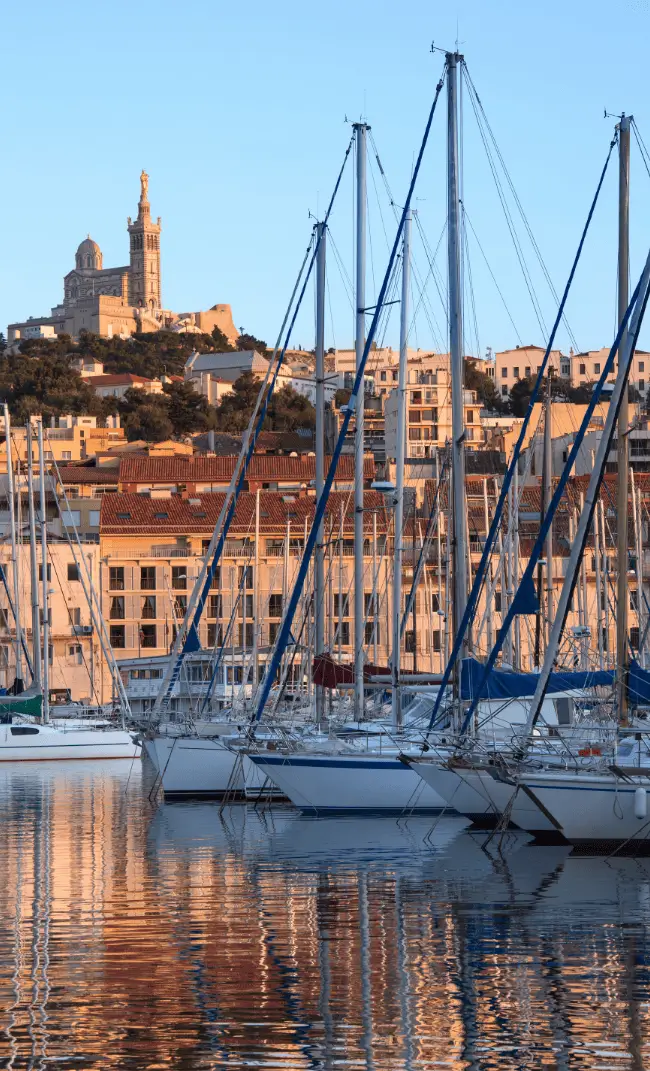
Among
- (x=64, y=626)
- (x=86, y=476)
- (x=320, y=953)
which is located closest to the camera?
(x=320, y=953)

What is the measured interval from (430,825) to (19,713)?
90.9ft

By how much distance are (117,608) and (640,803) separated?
58.2 m

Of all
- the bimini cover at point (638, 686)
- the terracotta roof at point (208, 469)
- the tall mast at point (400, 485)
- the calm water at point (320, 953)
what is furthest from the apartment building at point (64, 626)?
the bimini cover at point (638, 686)

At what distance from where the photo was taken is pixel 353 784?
95.8 feet

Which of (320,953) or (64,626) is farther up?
(320,953)

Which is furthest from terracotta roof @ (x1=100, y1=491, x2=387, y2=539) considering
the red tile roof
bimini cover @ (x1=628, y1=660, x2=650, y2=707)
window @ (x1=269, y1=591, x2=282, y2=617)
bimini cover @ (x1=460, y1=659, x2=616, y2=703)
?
bimini cover @ (x1=628, y1=660, x2=650, y2=707)

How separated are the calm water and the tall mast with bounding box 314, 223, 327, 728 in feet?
13.4

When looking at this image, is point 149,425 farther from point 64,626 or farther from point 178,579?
point 64,626

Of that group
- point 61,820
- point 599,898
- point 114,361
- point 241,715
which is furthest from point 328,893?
point 114,361

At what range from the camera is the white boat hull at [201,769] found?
34375 millimetres

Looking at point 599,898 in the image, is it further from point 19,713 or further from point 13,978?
point 19,713

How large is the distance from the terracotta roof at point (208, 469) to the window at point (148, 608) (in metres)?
12.2

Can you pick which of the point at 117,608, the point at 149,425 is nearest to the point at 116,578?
the point at 117,608

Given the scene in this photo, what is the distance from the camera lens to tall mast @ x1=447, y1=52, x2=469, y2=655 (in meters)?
26.0
